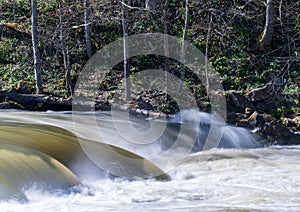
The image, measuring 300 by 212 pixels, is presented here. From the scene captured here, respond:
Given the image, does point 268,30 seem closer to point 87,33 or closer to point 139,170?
point 87,33

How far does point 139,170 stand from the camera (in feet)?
23.4

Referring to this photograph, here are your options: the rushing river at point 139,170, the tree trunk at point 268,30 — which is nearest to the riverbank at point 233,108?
the rushing river at point 139,170

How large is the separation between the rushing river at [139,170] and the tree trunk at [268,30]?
4426mm

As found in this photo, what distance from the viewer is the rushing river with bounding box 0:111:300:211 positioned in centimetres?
563

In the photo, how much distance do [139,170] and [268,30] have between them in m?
8.22

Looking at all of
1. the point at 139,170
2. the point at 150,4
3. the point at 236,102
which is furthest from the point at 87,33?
the point at 139,170

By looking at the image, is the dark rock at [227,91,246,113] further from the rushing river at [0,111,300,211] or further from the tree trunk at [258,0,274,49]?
the tree trunk at [258,0,274,49]

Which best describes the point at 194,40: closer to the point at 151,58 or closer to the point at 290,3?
the point at 151,58

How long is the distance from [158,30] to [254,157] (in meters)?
6.97

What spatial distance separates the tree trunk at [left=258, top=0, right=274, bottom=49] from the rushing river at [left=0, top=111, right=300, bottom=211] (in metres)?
4.43

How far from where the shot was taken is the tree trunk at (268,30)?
44.4 feet

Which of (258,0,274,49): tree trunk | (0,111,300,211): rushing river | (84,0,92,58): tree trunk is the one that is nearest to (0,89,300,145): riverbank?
(0,111,300,211): rushing river

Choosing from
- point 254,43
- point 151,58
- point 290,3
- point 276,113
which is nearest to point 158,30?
point 151,58

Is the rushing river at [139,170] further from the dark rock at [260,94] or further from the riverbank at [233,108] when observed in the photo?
the dark rock at [260,94]
